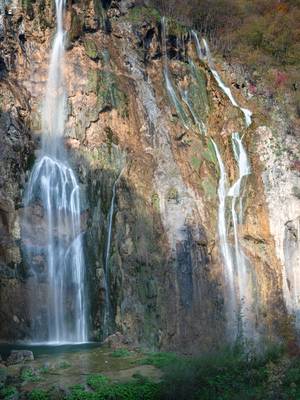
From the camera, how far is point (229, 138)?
29.4m

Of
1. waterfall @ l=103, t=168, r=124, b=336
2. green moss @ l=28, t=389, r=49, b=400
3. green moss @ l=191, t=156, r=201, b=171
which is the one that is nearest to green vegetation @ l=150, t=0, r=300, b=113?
green moss @ l=191, t=156, r=201, b=171

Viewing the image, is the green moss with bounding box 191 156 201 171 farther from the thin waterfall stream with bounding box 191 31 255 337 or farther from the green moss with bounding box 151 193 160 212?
the green moss with bounding box 151 193 160 212

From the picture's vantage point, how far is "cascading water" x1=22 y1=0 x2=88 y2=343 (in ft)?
71.5

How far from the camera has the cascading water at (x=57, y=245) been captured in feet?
71.5

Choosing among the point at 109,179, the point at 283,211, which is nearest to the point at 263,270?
the point at 283,211

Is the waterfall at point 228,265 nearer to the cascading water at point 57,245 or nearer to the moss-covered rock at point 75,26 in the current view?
→ the cascading water at point 57,245

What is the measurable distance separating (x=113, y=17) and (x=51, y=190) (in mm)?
12325

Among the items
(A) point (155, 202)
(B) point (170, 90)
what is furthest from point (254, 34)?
(A) point (155, 202)

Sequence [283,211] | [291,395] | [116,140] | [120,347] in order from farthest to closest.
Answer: [283,211]
[116,140]
[120,347]
[291,395]

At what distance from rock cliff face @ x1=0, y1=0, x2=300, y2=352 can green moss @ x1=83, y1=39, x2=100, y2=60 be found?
0.19 feet

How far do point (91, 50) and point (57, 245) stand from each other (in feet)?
36.1

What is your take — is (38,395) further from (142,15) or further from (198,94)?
(142,15)

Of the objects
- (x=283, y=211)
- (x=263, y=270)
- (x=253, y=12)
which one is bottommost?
(x=263, y=270)

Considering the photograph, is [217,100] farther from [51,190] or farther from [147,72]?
[51,190]
